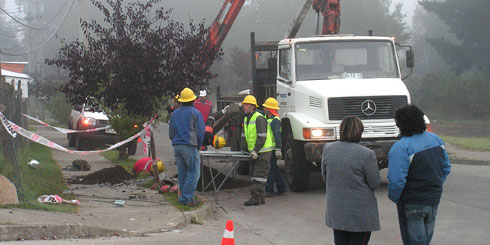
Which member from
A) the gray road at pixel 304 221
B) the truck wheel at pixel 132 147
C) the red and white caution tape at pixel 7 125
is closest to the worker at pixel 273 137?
the gray road at pixel 304 221

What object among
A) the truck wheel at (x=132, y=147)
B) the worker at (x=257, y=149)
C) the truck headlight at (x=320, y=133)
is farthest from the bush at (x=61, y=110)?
the truck headlight at (x=320, y=133)

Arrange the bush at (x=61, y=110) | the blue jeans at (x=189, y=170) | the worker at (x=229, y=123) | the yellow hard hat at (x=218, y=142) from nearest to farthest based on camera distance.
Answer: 1. the blue jeans at (x=189, y=170)
2. the worker at (x=229, y=123)
3. the yellow hard hat at (x=218, y=142)
4. the bush at (x=61, y=110)

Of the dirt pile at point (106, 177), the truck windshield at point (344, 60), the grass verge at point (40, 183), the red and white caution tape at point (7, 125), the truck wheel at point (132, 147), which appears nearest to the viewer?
the grass verge at point (40, 183)

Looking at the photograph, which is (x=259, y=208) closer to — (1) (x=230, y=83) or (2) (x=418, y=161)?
(2) (x=418, y=161)

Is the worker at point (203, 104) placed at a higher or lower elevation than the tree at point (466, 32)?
lower

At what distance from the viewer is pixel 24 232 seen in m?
7.12

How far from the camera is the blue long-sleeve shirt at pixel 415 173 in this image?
209 inches

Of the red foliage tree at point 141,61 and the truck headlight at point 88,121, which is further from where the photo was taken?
the truck headlight at point 88,121

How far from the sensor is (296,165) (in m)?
11.8

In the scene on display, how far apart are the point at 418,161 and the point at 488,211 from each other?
16.6ft

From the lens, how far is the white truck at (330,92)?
11359mm

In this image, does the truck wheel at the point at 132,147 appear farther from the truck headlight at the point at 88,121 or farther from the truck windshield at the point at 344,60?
the truck windshield at the point at 344,60

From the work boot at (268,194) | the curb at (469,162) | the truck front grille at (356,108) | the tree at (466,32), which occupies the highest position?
the tree at (466,32)

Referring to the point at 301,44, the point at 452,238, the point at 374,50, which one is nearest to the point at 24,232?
the point at 452,238
